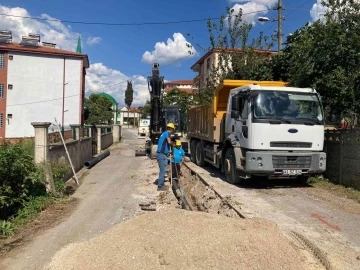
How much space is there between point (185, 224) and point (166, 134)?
4.99m

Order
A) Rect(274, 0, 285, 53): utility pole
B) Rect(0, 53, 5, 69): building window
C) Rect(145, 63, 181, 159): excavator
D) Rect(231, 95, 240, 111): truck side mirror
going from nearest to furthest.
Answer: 1. Rect(231, 95, 240, 111): truck side mirror
2. Rect(145, 63, 181, 159): excavator
3. Rect(274, 0, 285, 53): utility pole
4. Rect(0, 53, 5, 69): building window

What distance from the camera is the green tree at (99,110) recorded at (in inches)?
2554

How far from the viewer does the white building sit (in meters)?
43.2

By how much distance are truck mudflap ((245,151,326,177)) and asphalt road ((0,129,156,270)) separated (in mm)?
2982

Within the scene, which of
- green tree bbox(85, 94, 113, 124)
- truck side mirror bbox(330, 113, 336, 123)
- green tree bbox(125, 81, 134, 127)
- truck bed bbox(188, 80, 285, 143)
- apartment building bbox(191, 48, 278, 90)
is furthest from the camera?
green tree bbox(125, 81, 134, 127)

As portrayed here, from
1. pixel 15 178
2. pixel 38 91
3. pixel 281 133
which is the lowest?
pixel 15 178

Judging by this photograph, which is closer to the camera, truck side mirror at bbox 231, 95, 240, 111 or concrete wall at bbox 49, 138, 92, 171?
truck side mirror at bbox 231, 95, 240, 111

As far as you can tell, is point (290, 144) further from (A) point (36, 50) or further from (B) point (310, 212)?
(A) point (36, 50)

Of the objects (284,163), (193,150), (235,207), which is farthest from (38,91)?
(235,207)

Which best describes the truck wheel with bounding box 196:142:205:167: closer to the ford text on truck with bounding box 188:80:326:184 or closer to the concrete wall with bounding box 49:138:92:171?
the ford text on truck with bounding box 188:80:326:184

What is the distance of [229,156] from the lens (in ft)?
34.7

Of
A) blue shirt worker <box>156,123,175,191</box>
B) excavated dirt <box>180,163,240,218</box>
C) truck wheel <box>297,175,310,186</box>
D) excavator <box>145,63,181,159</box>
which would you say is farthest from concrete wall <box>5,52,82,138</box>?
truck wheel <box>297,175,310,186</box>

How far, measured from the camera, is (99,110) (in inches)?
2655

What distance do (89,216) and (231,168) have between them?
454 centimetres
